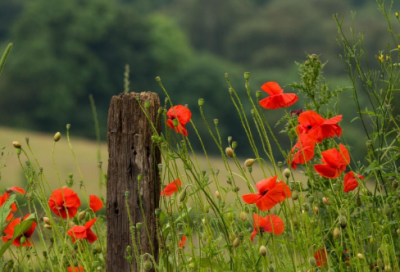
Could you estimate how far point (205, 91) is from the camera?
120ft

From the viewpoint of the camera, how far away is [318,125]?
1.97 metres

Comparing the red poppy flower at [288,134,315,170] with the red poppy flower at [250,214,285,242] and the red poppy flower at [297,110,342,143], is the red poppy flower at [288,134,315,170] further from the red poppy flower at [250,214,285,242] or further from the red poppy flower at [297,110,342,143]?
the red poppy flower at [250,214,285,242]

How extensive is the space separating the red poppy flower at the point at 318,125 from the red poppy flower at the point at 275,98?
10 centimetres

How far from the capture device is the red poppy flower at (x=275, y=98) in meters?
2.05

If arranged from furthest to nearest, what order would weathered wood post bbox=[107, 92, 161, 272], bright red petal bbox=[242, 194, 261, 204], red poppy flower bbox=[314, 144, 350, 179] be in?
weathered wood post bbox=[107, 92, 161, 272], red poppy flower bbox=[314, 144, 350, 179], bright red petal bbox=[242, 194, 261, 204]

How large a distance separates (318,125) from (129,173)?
0.83 metres

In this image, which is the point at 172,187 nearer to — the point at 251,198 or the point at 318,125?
the point at 251,198

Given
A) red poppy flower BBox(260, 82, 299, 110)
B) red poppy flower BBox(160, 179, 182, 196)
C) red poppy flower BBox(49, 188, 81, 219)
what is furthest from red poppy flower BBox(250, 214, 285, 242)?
red poppy flower BBox(49, 188, 81, 219)

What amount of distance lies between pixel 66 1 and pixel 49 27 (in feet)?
10.4

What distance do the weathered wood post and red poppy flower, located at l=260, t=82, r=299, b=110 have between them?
47 centimetres

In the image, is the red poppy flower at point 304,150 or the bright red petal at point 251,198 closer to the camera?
the bright red petal at point 251,198

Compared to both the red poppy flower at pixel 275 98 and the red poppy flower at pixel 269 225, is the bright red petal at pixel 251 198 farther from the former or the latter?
the red poppy flower at pixel 275 98

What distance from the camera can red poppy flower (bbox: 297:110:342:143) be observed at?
1950 mm

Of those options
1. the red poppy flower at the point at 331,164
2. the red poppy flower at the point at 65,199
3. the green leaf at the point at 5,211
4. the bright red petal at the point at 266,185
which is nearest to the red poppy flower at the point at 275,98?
the red poppy flower at the point at 331,164
